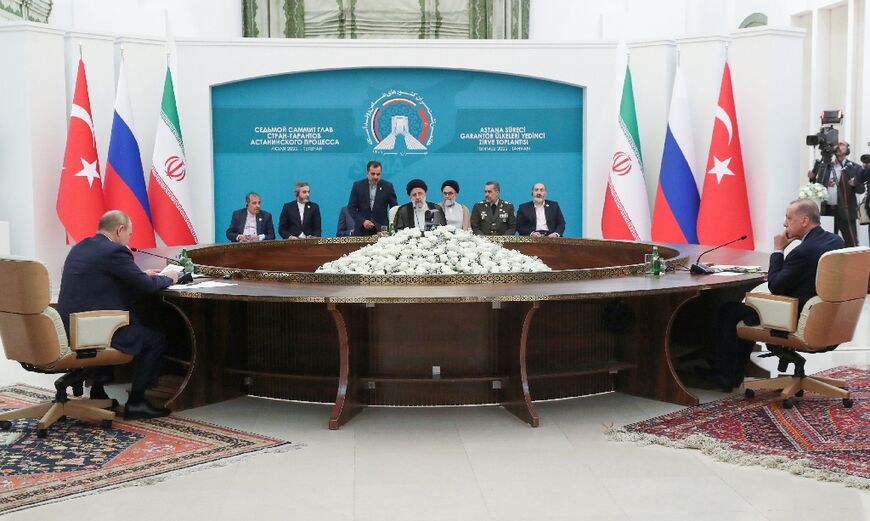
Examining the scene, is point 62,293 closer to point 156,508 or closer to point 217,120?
point 156,508

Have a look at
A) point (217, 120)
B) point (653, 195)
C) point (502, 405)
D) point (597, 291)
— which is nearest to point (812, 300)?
point (597, 291)

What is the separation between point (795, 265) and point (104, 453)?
367 centimetres

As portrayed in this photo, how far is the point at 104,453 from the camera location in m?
4.94

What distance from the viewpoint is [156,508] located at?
413 centimetres

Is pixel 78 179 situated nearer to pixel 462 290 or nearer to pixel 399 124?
pixel 399 124

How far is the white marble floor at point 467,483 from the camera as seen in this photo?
4.09 m

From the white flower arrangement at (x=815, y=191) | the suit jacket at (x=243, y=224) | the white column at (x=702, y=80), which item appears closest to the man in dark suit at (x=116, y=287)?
the suit jacket at (x=243, y=224)

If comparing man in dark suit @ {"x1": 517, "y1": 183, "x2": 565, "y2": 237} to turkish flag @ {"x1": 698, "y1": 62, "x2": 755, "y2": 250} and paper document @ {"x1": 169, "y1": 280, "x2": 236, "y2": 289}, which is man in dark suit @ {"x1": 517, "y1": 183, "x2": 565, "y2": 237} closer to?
turkish flag @ {"x1": 698, "y1": 62, "x2": 755, "y2": 250}

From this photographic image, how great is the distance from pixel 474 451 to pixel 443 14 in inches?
458

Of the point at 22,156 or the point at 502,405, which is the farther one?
the point at 22,156

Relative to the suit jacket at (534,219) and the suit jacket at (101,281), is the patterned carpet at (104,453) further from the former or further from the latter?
the suit jacket at (534,219)

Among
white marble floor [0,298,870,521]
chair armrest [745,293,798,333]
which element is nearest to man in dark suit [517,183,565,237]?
chair armrest [745,293,798,333]

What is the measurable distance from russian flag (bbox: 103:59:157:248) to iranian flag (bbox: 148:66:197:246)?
142mm

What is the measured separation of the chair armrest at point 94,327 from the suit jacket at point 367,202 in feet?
16.3
